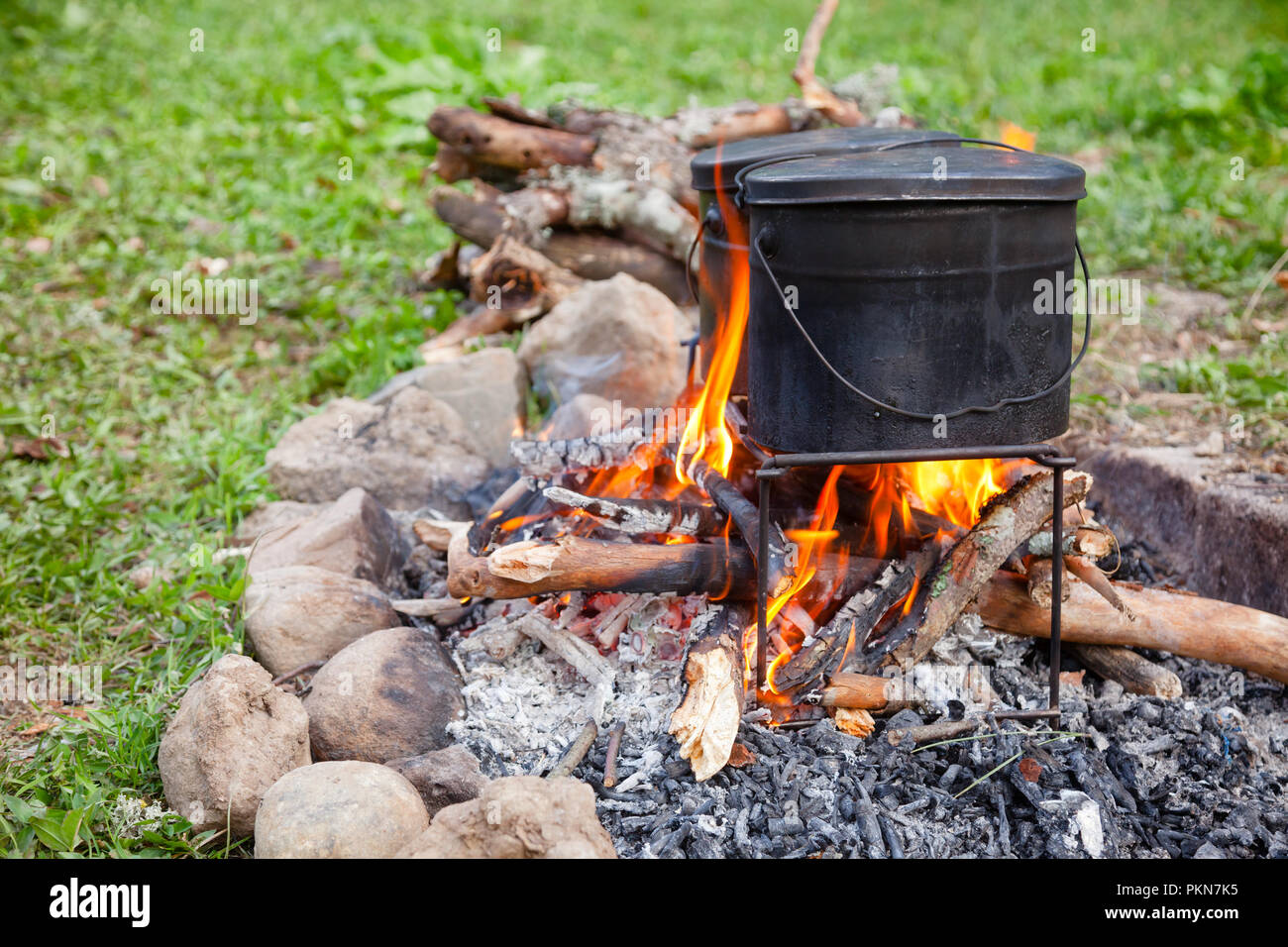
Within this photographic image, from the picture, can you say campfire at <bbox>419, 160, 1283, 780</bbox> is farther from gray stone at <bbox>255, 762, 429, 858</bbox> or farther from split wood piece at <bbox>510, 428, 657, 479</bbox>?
gray stone at <bbox>255, 762, 429, 858</bbox>

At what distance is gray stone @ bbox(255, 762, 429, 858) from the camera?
2.35m

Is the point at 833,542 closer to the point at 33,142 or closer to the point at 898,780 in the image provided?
the point at 898,780

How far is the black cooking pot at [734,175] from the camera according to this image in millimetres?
3098

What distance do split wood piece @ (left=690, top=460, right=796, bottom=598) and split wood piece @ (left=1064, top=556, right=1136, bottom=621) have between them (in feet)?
2.82

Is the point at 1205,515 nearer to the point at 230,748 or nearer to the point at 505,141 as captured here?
the point at 230,748

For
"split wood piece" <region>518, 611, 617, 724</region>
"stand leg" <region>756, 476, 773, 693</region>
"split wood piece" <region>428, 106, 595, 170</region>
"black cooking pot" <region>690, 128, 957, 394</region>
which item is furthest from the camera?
"split wood piece" <region>428, 106, 595, 170</region>

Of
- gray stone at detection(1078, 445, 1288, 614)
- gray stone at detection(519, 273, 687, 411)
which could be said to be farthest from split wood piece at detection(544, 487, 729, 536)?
gray stone at detection(1078, 445, 1288, 614)

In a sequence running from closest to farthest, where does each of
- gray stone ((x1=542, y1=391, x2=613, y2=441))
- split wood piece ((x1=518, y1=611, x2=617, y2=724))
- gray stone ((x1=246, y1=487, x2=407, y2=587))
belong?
1. split wood piece ((x1=518, y1=611, x2=617, y2=724))
2. gray stone ((x1=246, y1=487, x2=407, y2=587))
3. gray stone ((x1=542, y1=391, x2=613, y2=441))

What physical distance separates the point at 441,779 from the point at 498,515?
98cm

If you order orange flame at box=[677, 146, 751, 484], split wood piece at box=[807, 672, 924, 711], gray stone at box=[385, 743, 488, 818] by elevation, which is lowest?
gray stone at box=[385, 743, 488, 818]

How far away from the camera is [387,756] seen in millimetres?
2877

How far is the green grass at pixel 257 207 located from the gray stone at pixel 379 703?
0.43 m
